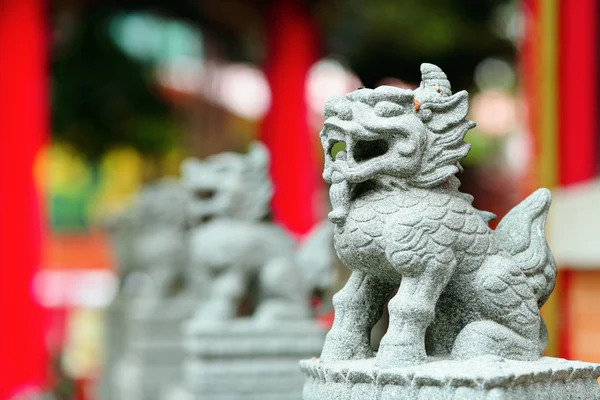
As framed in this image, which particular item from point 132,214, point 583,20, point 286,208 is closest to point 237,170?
point 583,20

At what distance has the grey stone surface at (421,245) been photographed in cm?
262

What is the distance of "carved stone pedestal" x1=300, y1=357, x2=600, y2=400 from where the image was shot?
242cm

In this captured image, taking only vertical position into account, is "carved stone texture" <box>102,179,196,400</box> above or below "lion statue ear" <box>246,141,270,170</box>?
below

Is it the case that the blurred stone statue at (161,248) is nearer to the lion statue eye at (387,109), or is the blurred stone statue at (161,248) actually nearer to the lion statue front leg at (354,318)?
the lion statue front leg at (354,318)

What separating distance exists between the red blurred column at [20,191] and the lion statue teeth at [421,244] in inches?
198

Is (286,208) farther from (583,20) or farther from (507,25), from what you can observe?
(583,20)

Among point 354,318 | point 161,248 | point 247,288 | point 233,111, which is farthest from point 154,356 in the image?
point 233,111

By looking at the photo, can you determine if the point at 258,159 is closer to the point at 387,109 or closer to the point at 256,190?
the point at 256,190

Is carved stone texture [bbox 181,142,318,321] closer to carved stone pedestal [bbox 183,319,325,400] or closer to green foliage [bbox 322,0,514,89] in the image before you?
carved stone pedestal [bbox 183,319,325,400]

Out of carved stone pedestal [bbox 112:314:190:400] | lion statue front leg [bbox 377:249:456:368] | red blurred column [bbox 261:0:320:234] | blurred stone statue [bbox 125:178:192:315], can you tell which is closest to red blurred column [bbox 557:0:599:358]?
carved stone pedestal [bbox 112:314:190:400]

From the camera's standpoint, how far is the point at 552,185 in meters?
5.62

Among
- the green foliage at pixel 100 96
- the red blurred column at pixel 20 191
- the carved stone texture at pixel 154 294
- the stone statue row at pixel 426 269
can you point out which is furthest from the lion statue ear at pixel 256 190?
the green foliage at pixel 100 96

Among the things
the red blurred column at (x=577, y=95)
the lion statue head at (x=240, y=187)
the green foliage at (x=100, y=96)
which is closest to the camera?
the lion statue head at (x=240, y=187)

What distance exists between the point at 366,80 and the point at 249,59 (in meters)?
2.12
